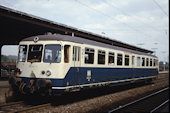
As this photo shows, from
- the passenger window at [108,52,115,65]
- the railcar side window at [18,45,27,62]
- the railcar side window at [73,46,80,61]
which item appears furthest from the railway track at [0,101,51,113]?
the passenger window at [108,52,115,65]

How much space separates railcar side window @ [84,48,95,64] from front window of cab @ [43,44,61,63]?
1.71 metres

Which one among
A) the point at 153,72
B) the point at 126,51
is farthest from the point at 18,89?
the point at 153,72

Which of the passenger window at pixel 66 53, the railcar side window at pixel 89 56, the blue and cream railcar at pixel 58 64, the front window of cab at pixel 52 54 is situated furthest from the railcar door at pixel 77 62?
the front window of cab at pixel 52 54

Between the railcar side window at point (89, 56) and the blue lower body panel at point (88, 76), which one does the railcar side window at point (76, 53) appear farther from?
the railcar side window at point (89, 56)

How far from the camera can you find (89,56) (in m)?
10.2

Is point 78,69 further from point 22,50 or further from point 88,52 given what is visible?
point 22,50

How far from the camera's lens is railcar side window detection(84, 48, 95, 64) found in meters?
9.96

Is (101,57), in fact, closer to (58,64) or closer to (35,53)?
(58,64)

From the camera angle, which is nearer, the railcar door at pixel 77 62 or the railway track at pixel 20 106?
the railway track at pixel 20 106

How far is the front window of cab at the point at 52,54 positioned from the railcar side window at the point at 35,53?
1.03 feet

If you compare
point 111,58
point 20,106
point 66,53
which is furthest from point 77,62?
point 111,58

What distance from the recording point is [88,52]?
10.1 metres

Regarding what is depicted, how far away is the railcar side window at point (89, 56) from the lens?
996 cm

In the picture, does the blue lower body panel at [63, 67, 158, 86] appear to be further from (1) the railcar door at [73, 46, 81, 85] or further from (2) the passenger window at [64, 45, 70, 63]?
(2) the passenger window at [64, 45, 70, 63]
